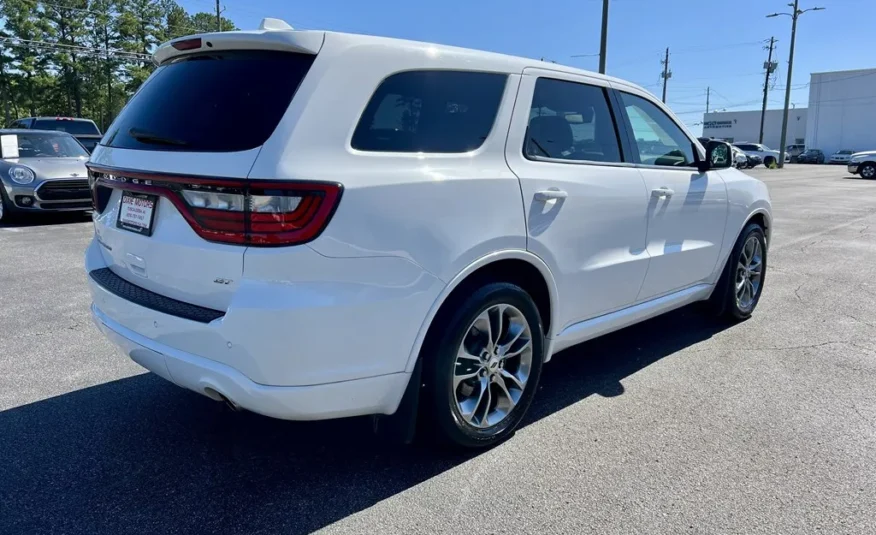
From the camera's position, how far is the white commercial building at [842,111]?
200ft

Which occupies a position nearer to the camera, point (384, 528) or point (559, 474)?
point (384, 528)

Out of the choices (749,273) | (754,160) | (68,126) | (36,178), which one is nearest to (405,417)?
(749,273)

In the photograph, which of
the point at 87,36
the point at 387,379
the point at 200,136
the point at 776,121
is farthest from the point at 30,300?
the point at 776,121

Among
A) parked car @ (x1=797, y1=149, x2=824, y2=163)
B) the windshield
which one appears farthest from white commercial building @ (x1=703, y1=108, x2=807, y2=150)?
the windshield

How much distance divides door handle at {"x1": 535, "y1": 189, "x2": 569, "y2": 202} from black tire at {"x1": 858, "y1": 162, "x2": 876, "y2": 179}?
103ft

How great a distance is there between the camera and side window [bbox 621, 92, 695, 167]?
4.05m

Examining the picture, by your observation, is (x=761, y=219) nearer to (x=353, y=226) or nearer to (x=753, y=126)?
(x=353, y=226)

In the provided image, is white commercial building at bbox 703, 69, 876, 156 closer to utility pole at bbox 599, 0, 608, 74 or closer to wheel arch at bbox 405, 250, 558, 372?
utility pole at bbox 599, 0, 608, 74

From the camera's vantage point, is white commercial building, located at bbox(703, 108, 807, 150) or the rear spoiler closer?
the rear spoiler

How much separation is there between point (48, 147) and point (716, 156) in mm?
11540

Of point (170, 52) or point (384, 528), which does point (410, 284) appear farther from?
point (170, 52)

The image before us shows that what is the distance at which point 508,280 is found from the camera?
10.3 ft

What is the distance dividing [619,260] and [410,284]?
5.41ft

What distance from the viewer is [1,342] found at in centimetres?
461
